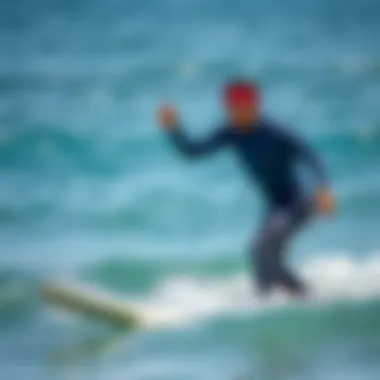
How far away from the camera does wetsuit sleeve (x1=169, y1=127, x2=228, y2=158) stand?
1.54 metres

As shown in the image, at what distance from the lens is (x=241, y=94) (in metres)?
1.55

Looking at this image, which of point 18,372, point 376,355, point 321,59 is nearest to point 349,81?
point 321,59

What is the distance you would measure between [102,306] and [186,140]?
0.98ft

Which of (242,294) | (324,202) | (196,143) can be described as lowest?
(242,294)

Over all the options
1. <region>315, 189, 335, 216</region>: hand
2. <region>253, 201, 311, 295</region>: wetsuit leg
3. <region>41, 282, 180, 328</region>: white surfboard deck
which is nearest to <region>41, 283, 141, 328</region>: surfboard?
<region>41, 282, 180, 328</region>: white surfboard deck

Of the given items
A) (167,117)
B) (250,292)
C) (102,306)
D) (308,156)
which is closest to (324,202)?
(308,156)

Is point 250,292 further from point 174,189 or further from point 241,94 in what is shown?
point 241,94

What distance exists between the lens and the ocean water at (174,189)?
151 cm

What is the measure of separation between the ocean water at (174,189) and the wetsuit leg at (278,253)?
2 cm

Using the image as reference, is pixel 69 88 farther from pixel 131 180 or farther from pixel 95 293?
pixel 95 293

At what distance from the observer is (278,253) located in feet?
4.97

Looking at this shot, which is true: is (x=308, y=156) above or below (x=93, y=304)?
above

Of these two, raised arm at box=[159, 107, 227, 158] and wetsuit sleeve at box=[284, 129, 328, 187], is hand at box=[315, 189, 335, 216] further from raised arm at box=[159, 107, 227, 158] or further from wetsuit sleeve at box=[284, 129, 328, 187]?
raised arm at box=[159, 107, 227, 158]

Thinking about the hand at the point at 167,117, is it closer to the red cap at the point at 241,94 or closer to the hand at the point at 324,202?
the red cap at the point at 241,94
